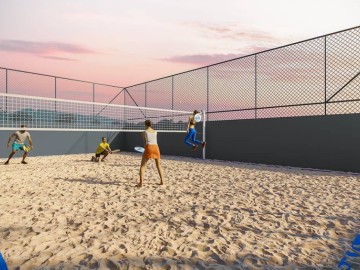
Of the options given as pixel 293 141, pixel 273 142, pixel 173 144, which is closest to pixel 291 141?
pixel 293 141

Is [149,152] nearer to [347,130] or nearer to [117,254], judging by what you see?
[117,254]

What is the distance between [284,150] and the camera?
9727 millimetres

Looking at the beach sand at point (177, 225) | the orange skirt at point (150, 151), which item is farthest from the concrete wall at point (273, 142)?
the orange skirt at point (150, 151)

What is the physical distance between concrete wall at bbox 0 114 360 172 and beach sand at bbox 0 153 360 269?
2.58 metres

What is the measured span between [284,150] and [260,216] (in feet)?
21.2

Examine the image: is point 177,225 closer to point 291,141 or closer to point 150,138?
point 150,138

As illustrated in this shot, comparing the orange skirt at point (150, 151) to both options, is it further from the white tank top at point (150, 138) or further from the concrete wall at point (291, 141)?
the concrete wall at point (291, 141)

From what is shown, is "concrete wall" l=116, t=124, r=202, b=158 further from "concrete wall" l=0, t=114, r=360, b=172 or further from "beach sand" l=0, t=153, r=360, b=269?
"beach sand" l=0, t=153, r=360, b=269

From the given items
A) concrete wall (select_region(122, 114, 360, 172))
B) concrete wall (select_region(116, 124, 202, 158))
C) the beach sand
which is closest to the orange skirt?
the beach sand

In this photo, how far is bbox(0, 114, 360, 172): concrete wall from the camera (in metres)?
8.38

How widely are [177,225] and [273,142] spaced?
7525mm

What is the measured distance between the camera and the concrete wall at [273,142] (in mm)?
8383

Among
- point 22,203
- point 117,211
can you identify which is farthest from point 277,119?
point 22,203

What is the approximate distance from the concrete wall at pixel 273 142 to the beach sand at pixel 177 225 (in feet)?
8.47
